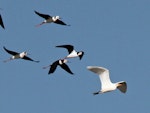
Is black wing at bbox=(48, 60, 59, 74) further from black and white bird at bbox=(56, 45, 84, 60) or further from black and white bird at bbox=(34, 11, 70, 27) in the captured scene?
black and white bird at bbox=(34, 11, 70, 27)

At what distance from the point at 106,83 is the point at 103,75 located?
0.64 m

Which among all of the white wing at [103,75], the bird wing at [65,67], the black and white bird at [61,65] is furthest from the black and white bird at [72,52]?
the white wing at [103,75]

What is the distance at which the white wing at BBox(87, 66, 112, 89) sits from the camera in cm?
1960

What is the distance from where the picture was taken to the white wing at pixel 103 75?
19.6 metres

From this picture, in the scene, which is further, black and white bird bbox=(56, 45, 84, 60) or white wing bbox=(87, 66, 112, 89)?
black and white bird bbox=(56, 45, 84, 60)

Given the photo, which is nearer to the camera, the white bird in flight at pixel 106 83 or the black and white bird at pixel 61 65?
the white bird in flight at pixel 106 83

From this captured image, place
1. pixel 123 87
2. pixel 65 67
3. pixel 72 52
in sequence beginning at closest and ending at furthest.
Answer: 1. pixel 123 87
2. pixel 72 52
3. pixel 65 67

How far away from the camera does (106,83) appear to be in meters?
21.0

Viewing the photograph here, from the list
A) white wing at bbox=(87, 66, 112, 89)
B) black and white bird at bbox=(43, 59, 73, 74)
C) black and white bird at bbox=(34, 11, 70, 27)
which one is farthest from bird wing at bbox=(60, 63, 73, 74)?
white wing at bbox=(87, 66, 112, 89)

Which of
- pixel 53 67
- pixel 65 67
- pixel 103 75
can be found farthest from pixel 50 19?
pixel 103 75

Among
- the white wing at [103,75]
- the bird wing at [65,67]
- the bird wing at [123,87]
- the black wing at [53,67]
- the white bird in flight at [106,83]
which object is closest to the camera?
the white wing at [103,75]

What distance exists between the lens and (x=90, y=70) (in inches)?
765

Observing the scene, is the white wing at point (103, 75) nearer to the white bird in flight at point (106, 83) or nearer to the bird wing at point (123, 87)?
the white bird in flight at point (106, 83)

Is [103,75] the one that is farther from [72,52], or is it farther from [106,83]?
[72,52]
